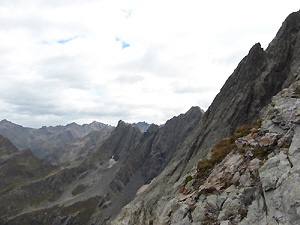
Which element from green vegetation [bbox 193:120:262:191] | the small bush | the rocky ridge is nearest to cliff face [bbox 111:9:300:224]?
green vegetation [bbox 193:120:262:191]

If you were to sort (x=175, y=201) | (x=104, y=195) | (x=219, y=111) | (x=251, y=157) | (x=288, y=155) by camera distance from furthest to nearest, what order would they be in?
(x=104, y=195) < (x=219, y=111) < (x=175, y=201) < (x=251, y=157) < (x=288, y=155)

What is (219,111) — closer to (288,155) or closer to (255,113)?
(255,113)

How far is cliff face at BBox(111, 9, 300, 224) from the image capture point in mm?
62938

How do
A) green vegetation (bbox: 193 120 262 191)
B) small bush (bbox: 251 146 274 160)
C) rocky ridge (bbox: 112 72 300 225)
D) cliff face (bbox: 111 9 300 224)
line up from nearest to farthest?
rocky ridge (bbox: 112 72 300 225) → small bush (bbox: 251 146 274 160) → green vegetation (bbox: 193 120 262 191) → cliff face (bbox: 111 9 300 224)

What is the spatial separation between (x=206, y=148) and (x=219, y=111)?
1606 centimetres

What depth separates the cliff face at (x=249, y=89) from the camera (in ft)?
206

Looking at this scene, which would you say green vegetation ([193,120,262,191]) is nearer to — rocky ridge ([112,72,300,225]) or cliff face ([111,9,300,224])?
rocky ridge ([112,72,300,225])

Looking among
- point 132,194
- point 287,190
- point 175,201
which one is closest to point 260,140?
point 287,190

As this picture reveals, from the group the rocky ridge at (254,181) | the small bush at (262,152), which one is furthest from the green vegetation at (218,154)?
the small bush at (262,152)

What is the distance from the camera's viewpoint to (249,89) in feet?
221

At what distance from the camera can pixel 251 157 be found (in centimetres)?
2036

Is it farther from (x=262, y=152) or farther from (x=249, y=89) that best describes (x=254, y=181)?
(x=249, y=89)

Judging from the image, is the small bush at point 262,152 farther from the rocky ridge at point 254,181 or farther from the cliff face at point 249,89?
the cliff face at point 249,89

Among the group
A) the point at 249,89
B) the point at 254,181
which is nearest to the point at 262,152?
the point at 254,181
